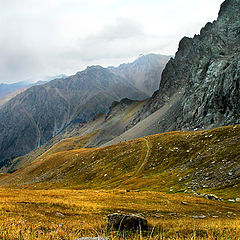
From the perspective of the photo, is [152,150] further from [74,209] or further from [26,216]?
[26,216]

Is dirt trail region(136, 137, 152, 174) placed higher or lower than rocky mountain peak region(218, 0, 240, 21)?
lower

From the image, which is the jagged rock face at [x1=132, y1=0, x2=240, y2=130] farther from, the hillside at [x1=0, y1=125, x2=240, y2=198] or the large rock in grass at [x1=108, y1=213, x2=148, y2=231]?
the large rock in grass at [x1=108, y1=213, x2=148, y2=231]

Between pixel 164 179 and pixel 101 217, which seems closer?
pixel 101 217

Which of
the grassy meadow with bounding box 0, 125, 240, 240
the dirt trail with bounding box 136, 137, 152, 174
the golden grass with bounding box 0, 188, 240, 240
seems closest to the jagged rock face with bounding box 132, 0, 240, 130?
the dirt trail with bounding box 136, 137, 152, 174

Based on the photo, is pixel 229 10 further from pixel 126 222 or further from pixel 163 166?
pixel 126 222

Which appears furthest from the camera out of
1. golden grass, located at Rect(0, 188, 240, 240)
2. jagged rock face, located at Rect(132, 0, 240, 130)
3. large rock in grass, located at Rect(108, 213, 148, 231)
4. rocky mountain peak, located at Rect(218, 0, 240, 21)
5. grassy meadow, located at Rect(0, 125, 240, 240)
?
rocky mountain peak, located at Rect(218, 0, 240, 21)

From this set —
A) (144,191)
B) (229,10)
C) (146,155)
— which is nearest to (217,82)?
(146,155)

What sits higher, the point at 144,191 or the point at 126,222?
the point at 126,222

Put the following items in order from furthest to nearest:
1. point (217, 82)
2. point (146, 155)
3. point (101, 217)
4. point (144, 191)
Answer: point (217, 82), point (146, 155), point (144, 191), point (101, 217)

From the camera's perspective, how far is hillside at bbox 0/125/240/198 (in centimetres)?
4619

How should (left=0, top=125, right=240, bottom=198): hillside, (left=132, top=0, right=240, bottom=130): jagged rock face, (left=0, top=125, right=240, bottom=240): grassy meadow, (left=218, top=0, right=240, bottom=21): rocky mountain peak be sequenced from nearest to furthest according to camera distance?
1. (left=0, top=125, right=240, bottom=240): grassy meadow
2. (left=0, top=125, right=240, bottom=198): hillside
3. (left=132, top=0, right=240, bottom=130): jagged rock face
4. (left=218, top=0, right=240, bottom=21): rocky mountain peak

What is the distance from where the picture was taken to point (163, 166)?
6731cm

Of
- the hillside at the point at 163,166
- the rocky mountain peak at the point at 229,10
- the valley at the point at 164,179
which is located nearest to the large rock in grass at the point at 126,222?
the valley at the point at 164,179

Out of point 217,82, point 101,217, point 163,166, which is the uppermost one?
point 217,82
